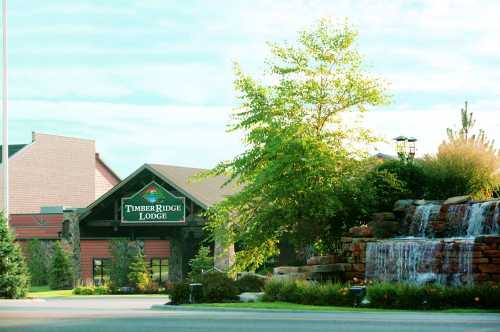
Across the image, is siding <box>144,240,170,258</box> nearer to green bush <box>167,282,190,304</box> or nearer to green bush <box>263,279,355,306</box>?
green bush <box>167,282,190,304</box>

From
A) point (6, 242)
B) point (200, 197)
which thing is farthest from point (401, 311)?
point (200, 197)

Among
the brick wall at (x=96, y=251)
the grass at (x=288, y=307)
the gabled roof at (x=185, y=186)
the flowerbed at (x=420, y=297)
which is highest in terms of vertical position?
the gabled roof at (x=185, y=186)

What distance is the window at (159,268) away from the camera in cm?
5444

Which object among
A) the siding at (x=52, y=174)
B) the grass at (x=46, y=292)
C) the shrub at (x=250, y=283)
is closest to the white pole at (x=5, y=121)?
the grass at (x=46, y=292)

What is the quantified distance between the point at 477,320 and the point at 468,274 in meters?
6.21

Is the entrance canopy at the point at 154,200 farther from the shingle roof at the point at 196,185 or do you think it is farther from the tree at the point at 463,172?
the tree at the point at 463,172

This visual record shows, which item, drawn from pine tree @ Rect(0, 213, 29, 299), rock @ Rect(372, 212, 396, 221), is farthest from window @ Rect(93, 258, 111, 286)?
rock @ Rect(372, 212, 396, 221)

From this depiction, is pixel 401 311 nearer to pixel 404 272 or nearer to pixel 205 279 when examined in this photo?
pixel 404 272

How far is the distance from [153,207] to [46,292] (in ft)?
24.6

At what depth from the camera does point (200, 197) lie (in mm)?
51000

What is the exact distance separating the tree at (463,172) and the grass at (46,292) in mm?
18907

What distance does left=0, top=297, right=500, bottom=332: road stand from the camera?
65.4 feet

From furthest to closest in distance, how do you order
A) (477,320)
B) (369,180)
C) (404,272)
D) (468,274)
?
1. (369,180)
2. (404,272)
3. (468,274)
4. (477,320)

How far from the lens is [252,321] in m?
21.8
